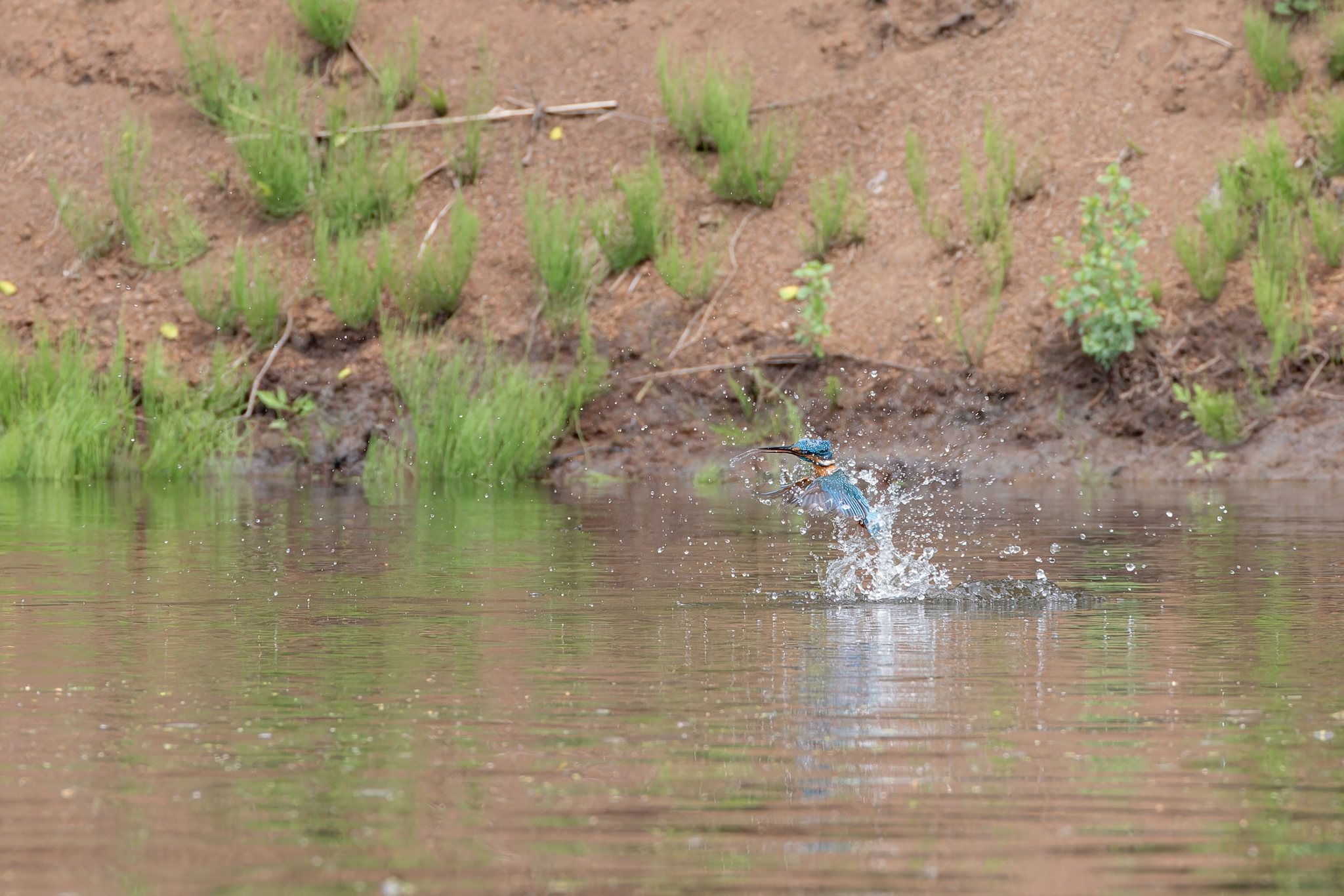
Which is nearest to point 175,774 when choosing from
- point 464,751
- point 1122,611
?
point 464,751

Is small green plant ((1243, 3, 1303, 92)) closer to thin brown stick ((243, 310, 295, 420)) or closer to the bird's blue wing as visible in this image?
thin brown stick ((243, 310, 295, 420))

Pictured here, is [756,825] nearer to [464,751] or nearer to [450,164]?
[464,751]

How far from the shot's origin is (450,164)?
19.3 meters

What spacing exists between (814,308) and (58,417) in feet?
22.6

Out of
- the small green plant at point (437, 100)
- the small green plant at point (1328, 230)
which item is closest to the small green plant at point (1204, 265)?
the small green plant at point (1328, 230)

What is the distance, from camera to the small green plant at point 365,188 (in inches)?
729

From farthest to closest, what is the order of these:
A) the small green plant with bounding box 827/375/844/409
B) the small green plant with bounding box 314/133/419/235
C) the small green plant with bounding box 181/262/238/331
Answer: the small green plant with bounding box 314/133/419/235 < the small green plant with bounding box 181/262/238/331 < the small green plant with bounding box 827/375/844/409

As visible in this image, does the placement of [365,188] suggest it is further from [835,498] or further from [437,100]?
[835,498]

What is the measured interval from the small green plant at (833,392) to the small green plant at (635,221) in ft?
8.13

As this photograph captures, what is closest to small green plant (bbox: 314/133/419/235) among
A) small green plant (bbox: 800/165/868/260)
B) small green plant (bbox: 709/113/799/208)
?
small green plant (bbox: 709/113/799/208)

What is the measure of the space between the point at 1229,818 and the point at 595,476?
12670 millimetres

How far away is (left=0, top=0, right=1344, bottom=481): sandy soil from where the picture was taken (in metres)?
16.0

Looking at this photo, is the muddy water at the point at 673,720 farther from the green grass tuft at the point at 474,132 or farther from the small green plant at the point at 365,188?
the green grass tuft at the point at 474,132

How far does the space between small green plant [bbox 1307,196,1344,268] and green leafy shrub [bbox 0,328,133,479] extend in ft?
35.7
